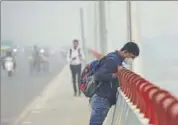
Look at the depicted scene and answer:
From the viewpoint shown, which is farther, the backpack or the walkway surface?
the walkway surface

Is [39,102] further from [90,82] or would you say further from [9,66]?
[9,66]

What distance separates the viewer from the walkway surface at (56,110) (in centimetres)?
1196

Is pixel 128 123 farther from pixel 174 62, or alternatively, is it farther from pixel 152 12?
pixel 152 12

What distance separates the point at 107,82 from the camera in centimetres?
750

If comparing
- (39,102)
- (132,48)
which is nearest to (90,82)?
(132,48)

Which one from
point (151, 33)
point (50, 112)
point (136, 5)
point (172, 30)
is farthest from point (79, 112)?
point (172, 30)

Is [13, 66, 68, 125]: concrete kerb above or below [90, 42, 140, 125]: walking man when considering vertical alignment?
below

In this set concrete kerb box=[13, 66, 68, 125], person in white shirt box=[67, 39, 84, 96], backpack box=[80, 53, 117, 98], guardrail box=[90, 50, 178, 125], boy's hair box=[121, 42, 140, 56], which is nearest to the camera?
guardrail box=[90, 50, 178, 125]

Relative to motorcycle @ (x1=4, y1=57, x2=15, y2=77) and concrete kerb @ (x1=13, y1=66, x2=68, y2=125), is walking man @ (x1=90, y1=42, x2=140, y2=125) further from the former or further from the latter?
motorcycle @ (x1=4, y1=57, x2=15, y2=77)

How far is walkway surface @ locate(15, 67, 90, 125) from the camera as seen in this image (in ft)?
39.2

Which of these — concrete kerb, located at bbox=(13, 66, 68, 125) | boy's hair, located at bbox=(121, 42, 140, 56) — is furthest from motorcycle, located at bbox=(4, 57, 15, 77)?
boy's hair, located at bbox=(121, 42, 140, 56)

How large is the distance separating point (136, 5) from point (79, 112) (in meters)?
2.95

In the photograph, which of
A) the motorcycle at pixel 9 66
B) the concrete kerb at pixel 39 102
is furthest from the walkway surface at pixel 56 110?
the motorcycle at pixel 9 66

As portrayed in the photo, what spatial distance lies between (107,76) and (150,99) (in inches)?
110
